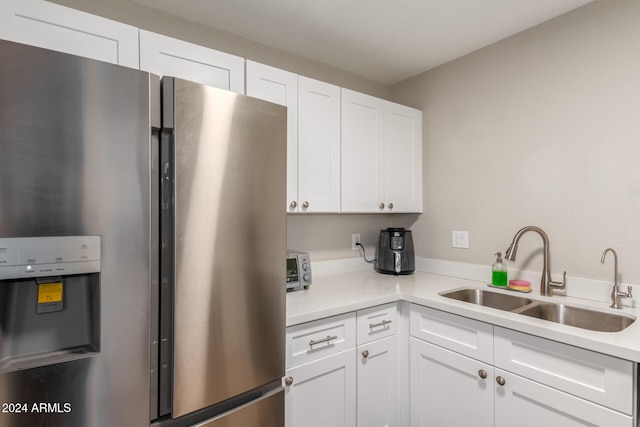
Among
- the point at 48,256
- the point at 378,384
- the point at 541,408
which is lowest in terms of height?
the point at 378,384

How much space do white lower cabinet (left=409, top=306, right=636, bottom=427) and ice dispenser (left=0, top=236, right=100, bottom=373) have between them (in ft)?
4.75

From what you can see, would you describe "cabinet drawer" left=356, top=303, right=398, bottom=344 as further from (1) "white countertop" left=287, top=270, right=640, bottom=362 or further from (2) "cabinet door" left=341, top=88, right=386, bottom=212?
(2) "cabinet door" left=341, top=88, right=386, bottom=212

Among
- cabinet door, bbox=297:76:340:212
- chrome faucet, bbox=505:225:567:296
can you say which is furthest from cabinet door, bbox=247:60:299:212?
chrome faucet, bbox=505:225:567:296

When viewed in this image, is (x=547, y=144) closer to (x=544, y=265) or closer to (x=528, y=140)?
(x=528, y=140)

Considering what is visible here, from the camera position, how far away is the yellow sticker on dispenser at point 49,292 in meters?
0.77

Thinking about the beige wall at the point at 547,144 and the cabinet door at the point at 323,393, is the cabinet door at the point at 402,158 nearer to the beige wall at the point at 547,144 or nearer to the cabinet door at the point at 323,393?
the beige wall at the point at 547,144

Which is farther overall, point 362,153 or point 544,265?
point 362,153

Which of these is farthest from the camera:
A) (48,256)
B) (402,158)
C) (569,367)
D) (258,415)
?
(402,158)

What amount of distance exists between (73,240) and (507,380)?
1.62m

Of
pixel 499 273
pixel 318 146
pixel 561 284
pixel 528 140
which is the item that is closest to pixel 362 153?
pixel 318 146

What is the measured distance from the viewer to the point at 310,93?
71.7 inches

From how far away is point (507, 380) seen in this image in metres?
1.38

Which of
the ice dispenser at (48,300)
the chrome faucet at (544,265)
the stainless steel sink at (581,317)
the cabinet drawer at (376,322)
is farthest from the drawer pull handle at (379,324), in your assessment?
the ice dispenser at (48,300)

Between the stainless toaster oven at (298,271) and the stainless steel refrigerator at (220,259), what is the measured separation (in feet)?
2.19
